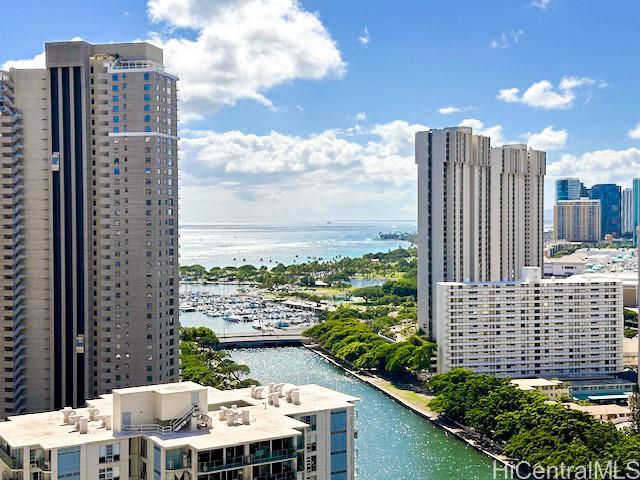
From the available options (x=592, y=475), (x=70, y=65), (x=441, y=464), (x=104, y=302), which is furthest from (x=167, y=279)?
(x=592, y=475)

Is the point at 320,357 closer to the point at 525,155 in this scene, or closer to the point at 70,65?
the point at 525,155

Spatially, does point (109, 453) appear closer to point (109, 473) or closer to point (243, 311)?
point (109, 473)

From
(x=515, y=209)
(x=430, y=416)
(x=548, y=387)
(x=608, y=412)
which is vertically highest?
(x=515, y=209)

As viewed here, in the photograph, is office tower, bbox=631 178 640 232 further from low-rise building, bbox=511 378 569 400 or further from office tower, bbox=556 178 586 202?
low-rise building, bbox=511 378 569 400

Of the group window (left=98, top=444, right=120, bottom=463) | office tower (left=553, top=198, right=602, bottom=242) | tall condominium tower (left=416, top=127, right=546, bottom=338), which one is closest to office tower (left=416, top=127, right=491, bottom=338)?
tall condominium tower (left=416, top=127, right=546, bottom=338)

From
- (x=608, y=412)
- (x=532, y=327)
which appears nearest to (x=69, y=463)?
(x=608, y=412)

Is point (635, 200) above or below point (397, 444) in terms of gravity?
above

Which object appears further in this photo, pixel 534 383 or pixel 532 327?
pixel 532 327
